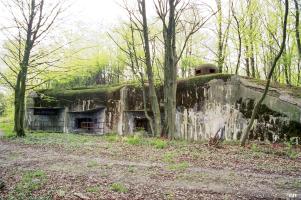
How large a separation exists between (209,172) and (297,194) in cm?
230

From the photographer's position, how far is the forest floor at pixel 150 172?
6211 mm

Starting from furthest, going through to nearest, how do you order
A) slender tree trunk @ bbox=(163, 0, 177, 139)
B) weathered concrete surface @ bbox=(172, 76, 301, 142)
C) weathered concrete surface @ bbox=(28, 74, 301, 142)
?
slender tree trunk @ bbox=(163, 0, 177, 139)
weathered concrete surface @ bbox=(28, 74, 301, 142)
weathered concrete surface @ bbox=(172, 76, 301, 142)

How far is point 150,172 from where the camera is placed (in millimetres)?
7844

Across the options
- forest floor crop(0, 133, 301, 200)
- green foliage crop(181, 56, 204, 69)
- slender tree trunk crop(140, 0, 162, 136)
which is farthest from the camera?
green foliage crop(181, 56, 204, 69)

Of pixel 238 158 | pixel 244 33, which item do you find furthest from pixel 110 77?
pixel 238 158

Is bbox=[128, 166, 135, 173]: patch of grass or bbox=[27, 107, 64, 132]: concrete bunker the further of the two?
bbox=[27, 107, 64, 132]: concrete bunker

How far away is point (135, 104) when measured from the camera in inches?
776

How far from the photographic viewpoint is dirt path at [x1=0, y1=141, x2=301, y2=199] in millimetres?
6108

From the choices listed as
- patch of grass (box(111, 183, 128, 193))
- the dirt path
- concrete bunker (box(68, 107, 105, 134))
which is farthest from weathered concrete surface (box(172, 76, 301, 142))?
patch of grass (box(111, 183, 128, 193))

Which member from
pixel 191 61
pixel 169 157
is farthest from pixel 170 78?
pixel 191 61

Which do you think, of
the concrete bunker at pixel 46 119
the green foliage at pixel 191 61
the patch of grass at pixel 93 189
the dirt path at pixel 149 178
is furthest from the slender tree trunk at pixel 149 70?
the green foliage at pixel 191 61

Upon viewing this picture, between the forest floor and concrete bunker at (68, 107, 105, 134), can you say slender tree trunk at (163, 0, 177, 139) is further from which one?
concrete bunker at (68, 107, 105, 134)

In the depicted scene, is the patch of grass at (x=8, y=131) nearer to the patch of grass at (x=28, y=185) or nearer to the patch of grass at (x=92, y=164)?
the patch of grass at (x=92, y=164)

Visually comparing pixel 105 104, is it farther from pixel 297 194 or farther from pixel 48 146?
pixel 297 194
